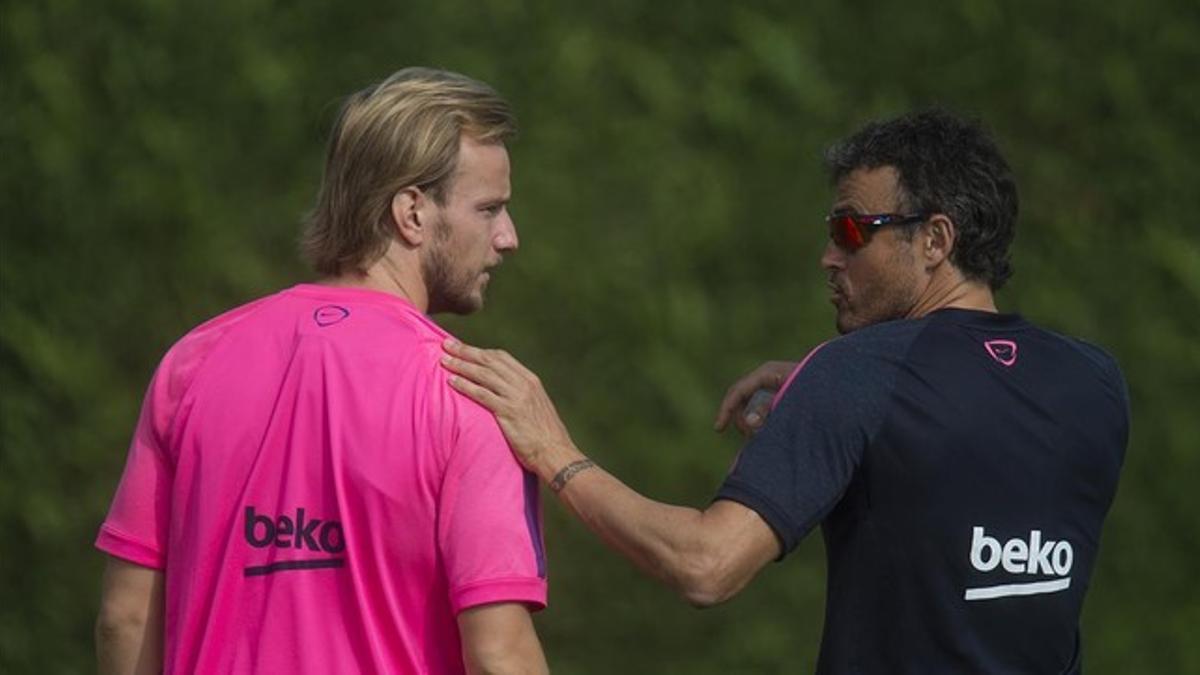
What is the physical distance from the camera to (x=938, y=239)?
3727mm

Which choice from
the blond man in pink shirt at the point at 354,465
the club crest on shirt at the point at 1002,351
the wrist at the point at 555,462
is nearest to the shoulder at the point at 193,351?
the blond man in pink shirt at the point at 354,465

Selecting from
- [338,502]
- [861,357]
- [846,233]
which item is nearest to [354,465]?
[338,502]

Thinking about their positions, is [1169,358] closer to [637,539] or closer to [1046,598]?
[1046,598]

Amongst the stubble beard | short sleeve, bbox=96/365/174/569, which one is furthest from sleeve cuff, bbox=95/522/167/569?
the stubble beard

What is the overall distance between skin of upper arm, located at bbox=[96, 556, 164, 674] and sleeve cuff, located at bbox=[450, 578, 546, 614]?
551 millimetres

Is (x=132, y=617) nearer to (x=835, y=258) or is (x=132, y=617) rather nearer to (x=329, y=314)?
(x=329, y=314)

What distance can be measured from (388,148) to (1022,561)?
1.21m

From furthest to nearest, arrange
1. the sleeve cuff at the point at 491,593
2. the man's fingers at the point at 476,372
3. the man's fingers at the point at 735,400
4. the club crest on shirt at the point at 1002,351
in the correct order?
the man's fingers at the point at 735,400 < the club crest on shirt at the point at 1002,351 < the man's fingers at the point at 476,372 < the sleeve cuff at the point at 491,593

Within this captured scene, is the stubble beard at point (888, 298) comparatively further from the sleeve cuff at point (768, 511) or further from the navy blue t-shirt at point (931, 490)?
the sleeve cuff at point (768, 511)

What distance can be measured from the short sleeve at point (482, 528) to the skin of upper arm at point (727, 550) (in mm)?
379

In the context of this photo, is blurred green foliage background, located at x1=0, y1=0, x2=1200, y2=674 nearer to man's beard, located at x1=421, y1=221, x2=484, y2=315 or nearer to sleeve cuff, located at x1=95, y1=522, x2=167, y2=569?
man's beard, located at x1=421, y1=221, x2=484, y2=315

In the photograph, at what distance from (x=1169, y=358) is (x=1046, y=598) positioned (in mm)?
2150

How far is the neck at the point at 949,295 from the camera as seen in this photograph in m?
3.74

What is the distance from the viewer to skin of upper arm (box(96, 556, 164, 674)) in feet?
11.2
